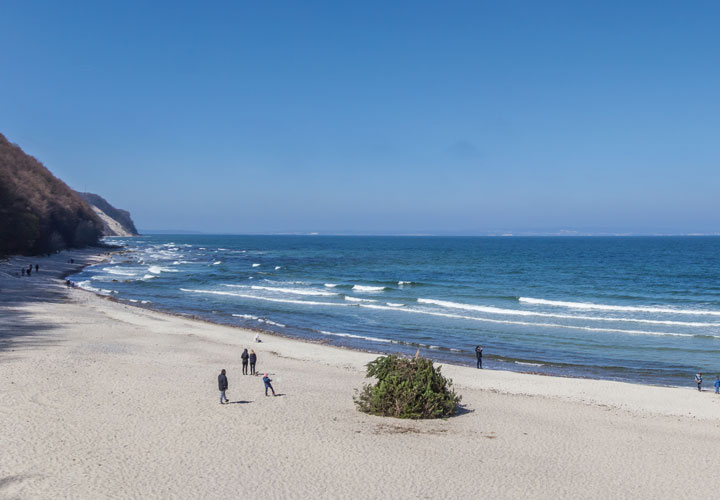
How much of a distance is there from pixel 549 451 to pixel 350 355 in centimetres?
1319

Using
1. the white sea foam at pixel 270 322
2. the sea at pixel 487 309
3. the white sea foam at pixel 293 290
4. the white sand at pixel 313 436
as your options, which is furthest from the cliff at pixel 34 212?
the white sand at pixel 313 436

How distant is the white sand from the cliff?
Result: 37.4m

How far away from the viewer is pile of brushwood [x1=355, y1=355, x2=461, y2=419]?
604 inches

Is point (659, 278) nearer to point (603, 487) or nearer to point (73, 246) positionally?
point (603, 487)

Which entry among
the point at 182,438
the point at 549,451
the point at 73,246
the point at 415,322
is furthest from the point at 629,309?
the point at 73,246

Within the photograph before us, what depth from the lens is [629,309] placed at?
38.7 meters

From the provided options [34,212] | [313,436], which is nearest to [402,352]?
[313,436]

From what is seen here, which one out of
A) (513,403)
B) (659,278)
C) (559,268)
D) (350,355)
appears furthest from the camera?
(559,268)

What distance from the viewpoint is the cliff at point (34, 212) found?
5406 centimetres

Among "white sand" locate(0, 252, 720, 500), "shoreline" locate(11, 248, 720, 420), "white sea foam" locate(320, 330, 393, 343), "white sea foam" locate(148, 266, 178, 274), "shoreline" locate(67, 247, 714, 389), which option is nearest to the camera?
"white sand" locate(0, 252, 720, 500)

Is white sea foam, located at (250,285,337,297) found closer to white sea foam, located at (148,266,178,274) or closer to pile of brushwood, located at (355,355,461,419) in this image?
white sea foam, located at (148,266,178,274)

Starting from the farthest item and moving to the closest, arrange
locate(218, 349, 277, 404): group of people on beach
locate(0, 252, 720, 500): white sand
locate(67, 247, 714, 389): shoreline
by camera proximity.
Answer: locate(67, 247, 714, 389): shoreline → locate(218, 349, 277, 404): group of people on beach → locate(0, 252, 720, 500): white sand

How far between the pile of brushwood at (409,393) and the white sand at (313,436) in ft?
1.34

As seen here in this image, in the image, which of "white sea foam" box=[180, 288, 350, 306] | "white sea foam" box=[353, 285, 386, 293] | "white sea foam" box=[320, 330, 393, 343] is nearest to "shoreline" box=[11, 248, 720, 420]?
"white sea foam" box=[320, 330, 393, 343]
